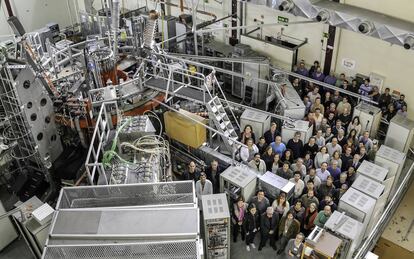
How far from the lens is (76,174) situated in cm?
1063

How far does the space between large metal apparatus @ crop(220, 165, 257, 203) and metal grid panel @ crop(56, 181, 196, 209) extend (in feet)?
6.89

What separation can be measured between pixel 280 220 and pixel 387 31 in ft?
15.3

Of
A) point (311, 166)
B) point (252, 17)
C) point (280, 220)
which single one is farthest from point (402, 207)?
point (252, 17)

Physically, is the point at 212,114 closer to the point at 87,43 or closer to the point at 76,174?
the point at 76,174

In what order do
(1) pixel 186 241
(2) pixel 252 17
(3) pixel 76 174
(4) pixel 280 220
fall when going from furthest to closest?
1. (2) pixel 252 17
2. (3) pixel 76 174
3. (4) pixel 280 220
4. (1) pixel 186 241

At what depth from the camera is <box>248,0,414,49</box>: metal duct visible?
9117 mm

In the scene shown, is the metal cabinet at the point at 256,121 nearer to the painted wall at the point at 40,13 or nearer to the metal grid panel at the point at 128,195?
the metal grid panel at the point at 128,195

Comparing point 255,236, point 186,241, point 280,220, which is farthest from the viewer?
point 255,236

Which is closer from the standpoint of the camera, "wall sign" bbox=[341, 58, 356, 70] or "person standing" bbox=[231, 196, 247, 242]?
"person standing" bbox=[231, 196, 247, 242]

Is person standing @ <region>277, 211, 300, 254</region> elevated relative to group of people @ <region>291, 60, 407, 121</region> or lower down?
lower down

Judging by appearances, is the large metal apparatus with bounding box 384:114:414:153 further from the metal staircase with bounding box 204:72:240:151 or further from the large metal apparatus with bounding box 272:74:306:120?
the metal staircase with bounding box 204:72:240:151

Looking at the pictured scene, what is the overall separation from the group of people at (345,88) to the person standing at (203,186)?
446 cm

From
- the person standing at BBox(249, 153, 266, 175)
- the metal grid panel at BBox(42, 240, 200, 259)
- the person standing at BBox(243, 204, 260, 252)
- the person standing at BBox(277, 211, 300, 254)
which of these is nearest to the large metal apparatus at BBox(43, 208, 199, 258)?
the metal grid panel at BBox(42, 240, 200, 259)

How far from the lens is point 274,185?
905 cm
